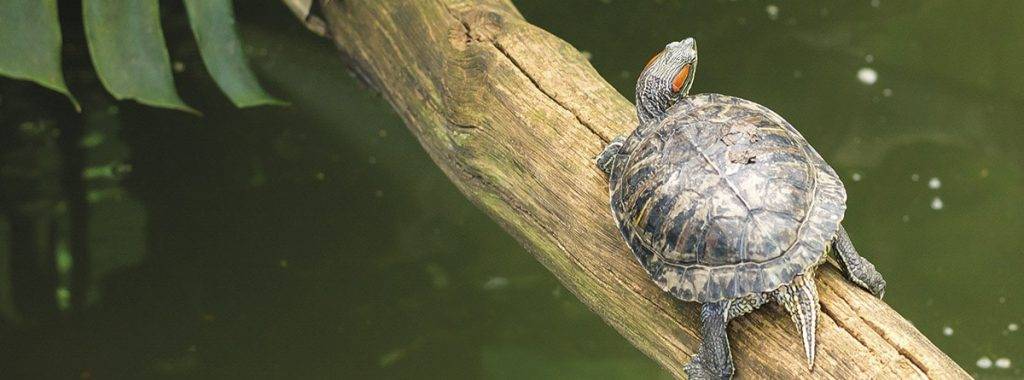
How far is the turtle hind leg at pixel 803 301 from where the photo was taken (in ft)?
5.14

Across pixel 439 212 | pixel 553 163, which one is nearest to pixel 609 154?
pixel 553 163

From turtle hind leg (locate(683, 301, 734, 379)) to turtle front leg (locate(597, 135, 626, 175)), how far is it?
41cm

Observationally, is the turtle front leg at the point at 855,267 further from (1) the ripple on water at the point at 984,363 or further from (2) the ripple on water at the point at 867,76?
(2) the ripple on water at the point at 867,76

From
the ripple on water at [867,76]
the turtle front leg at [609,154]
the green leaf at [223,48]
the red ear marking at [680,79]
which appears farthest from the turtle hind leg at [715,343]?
the ripple on water at [867,76]

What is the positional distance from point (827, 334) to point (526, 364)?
119 cm

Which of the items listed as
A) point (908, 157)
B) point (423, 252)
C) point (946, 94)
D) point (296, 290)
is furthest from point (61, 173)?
point (946, 94)

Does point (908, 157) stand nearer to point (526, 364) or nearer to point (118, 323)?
point (526, 364)

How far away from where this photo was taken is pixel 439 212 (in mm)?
2990

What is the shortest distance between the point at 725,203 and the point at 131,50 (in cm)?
149

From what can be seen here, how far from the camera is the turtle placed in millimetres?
1582

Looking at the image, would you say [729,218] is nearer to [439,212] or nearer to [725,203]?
[725,203]

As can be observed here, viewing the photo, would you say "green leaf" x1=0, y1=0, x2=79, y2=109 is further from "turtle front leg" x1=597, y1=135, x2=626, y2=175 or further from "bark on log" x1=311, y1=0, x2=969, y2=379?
"turtle front leg" x1=597, y1=135, x2=626, y2=175

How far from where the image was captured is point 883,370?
5.02 ft

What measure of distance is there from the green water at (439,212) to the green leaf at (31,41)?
0.89 m
